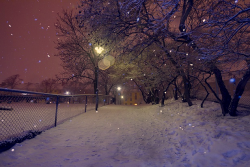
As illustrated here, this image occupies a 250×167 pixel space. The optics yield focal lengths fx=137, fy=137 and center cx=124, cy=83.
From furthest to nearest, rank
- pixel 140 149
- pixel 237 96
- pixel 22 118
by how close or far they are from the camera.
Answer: pixel 22 118 → pixel 237 96 → pixel 140 149

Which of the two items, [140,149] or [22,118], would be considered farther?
[22,118]

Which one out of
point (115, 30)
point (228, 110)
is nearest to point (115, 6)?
point (115, 30)

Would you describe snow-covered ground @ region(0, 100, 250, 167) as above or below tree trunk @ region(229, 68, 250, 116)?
below

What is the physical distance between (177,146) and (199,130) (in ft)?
3.76

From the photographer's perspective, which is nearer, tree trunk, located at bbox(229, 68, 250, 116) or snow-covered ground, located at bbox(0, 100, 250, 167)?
snow-covered ground, located at bbox(0, 100, 250, 167)

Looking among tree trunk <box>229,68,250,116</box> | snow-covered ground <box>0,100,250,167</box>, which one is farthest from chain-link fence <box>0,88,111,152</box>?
tree trunk <box>229,68,250,116</box>

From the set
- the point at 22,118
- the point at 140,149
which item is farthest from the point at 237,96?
the point at 22,118

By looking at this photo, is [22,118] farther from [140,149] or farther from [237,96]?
[237,96]

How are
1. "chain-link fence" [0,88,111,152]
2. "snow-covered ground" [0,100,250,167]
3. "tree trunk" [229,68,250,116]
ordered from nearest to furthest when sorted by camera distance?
"snow-covered ground" [0,100,250,167], "chain-link fence" [0,88,111,152], "tree trunk" [229,68,250,116]

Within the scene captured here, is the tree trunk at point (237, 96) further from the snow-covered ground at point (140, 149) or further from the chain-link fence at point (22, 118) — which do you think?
the chain-link fence at point (22, 118)

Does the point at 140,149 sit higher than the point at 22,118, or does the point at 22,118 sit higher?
the point at 22,118

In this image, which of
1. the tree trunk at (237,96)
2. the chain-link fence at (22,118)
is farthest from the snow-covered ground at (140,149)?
the tree trunk at (237,96)

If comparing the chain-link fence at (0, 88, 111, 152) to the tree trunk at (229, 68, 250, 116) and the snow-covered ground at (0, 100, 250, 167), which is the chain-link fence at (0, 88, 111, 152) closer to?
the snow-covered ground at (0, 100, 250, 167)

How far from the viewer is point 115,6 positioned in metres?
5.07
